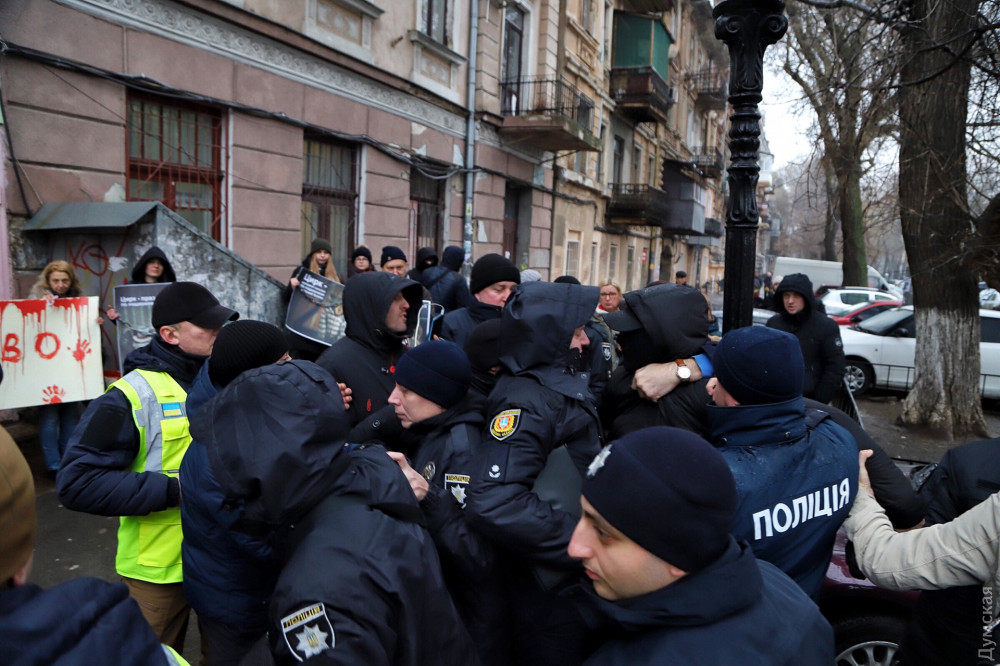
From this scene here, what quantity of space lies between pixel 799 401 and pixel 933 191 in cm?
744

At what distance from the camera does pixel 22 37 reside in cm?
553

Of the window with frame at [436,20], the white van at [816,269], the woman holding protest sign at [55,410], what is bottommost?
the woman holding protest sign at [55,410]

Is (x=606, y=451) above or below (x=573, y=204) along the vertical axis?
below

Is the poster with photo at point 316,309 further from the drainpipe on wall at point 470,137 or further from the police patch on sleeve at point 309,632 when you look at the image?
the drainpipe on wall at point 470,137

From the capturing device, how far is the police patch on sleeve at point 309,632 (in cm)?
134

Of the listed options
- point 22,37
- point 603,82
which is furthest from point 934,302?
point 603,82

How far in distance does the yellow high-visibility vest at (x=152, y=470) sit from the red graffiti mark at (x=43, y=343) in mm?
3167

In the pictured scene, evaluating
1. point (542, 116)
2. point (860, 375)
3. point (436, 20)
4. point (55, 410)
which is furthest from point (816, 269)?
point (55, 410)

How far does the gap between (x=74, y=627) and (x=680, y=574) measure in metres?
1.01

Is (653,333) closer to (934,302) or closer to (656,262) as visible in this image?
(934,302)

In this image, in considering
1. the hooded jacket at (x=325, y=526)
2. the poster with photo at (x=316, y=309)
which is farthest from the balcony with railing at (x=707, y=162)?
the hooded jacket at (x=325, y=526)

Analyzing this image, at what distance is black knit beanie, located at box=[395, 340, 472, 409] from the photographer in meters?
2.28

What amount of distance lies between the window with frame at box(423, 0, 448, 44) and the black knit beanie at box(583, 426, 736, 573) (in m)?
11.2

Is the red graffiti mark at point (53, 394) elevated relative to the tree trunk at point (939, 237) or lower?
lower
